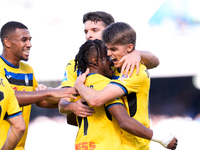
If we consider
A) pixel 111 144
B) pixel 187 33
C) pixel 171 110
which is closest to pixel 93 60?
pixel 111 144

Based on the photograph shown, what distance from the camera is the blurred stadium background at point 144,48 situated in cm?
685

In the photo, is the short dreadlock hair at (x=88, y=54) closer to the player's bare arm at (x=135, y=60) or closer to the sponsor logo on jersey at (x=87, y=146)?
the player's bare arm at (x=135, y=60)

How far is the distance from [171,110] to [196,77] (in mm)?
957

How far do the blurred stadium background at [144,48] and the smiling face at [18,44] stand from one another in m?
3.33

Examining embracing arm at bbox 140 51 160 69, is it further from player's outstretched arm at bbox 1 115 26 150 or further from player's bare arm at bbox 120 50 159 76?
player's outstretched arm at bbox 1 115 26 150

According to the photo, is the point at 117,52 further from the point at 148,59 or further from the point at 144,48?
the point at 144,48

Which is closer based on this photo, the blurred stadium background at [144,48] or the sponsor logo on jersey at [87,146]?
the sponsor logo on jersey at [87,146]

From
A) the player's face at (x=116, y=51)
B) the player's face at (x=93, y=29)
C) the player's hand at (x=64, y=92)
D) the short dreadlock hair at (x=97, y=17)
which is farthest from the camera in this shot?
the short dreadlock hair at (x=97, y=17)

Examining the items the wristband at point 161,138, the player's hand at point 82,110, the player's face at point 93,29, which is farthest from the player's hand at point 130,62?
the player's face at point 93,29

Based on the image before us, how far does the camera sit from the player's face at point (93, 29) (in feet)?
11.7

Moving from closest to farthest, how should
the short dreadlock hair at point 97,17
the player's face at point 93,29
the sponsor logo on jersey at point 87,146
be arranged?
the sponsor logo on jersey at point 87,146
the player's face at point 93,29
the short dreadlock hair at point 97,17

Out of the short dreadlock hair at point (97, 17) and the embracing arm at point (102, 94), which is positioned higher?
the short dreadlock hair at point (97, 17)

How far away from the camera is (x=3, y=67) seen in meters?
3.64

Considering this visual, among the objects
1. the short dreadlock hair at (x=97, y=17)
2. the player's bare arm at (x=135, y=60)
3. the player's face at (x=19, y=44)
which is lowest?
the player's face at (x=19, y=44)
